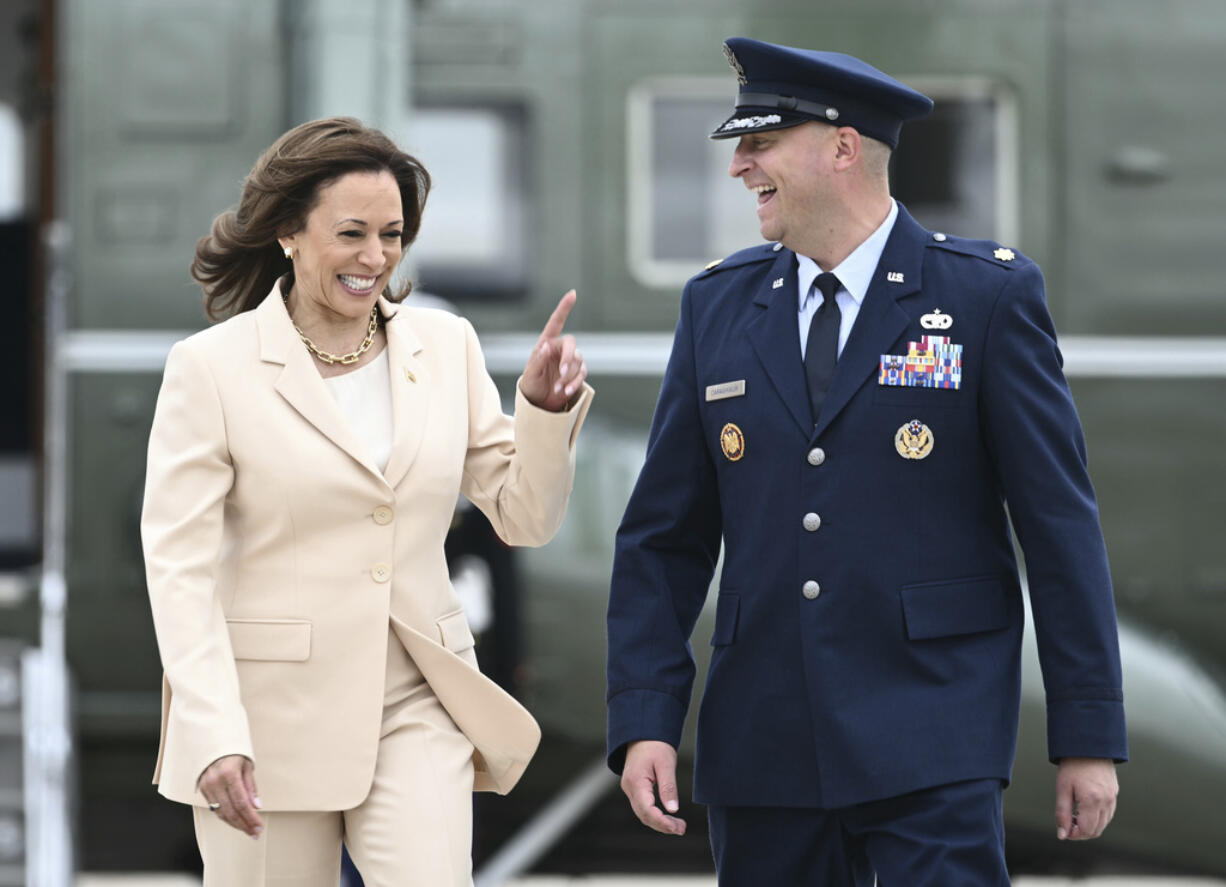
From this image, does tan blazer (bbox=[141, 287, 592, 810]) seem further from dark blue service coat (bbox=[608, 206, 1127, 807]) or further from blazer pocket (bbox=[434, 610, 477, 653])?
dark blue service coat (bbox=[608, 206, 1127, 807])

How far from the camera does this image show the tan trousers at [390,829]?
7.34ft

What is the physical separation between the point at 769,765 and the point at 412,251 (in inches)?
104

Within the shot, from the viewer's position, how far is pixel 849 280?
243 centimetres

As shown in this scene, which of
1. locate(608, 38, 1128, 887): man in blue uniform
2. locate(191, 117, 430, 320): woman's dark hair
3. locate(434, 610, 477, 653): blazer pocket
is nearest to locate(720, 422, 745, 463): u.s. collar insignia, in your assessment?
locate(608, 38, 1128, 887): man in blue uniform

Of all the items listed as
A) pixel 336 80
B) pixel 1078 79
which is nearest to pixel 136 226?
pixel 336 80

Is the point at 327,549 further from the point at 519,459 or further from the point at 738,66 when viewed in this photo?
the point at 738,66

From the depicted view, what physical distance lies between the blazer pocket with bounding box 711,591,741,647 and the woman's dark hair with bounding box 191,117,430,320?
71 cm

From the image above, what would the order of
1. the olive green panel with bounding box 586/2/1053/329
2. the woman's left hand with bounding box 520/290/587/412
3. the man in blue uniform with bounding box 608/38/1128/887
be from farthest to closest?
the olive green panel with bounding box 586/2/1053/329
the woman's left hand with bounding box 520/290/587/412
the man in blue uniform with bounding box 608/38/1128/887

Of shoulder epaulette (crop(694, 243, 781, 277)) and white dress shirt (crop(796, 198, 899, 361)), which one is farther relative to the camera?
shoulder epaulette (crop(694, 243, 781, 277))

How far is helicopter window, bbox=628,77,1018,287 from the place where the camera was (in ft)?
15.6

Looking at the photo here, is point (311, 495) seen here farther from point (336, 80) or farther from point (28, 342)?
point (28, 342)

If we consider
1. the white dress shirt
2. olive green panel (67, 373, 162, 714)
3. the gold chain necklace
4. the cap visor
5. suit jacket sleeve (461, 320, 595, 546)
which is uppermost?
the cap visor

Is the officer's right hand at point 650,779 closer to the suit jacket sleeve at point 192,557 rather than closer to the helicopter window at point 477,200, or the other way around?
the suit jacket sleeve at point 192,557

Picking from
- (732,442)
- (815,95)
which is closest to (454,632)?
(732,442)
